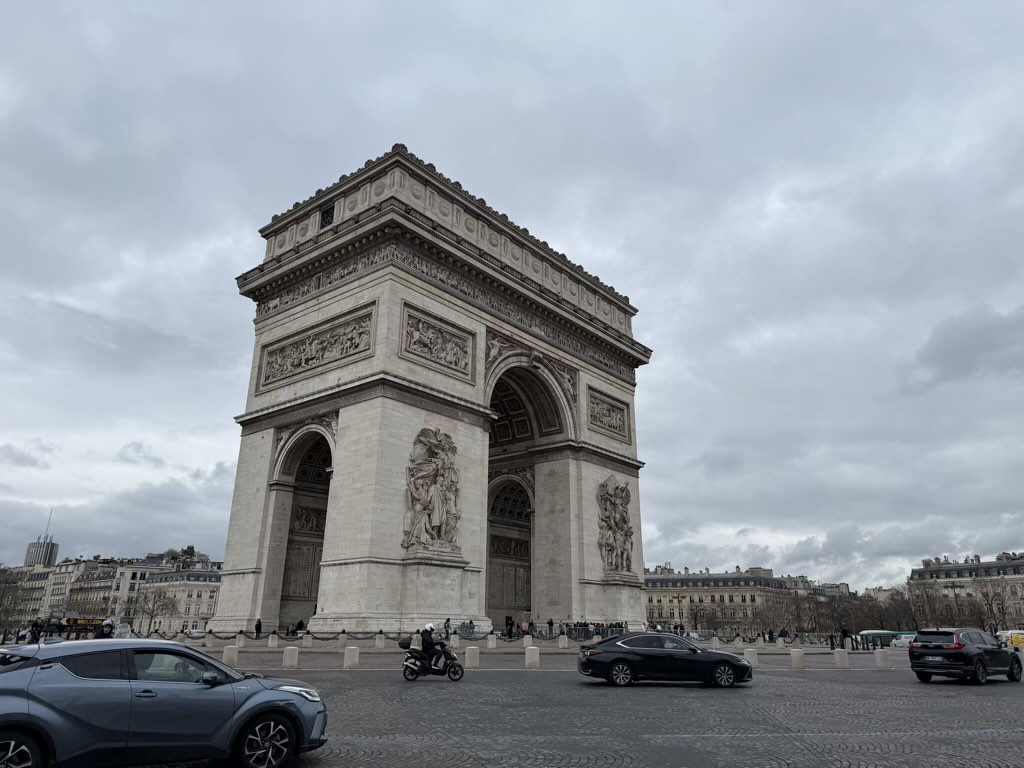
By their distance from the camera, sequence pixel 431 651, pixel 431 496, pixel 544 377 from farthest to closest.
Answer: pixel 544 377 < pixel 431 496 < pixel 431 651

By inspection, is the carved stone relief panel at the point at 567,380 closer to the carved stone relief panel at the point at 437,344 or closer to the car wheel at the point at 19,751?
the carved stone relief panel at the point at 437,344

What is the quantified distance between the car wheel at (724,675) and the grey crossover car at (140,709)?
1049cm

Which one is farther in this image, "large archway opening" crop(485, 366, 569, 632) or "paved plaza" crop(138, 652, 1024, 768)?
"large archway opening" crop(485, 366, 569, 632)

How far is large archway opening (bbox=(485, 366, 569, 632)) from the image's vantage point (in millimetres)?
35969

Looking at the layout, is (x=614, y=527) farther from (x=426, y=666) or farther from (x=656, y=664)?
(x=426, y=666)

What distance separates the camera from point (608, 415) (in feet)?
128

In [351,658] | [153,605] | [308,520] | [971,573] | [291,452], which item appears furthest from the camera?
[971,573]

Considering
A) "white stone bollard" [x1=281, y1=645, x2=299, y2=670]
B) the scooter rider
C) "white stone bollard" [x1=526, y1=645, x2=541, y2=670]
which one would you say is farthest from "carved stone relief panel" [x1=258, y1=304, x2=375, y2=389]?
the scooter rider

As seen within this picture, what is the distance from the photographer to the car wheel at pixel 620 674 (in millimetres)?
15258

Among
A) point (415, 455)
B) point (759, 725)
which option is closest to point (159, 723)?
point (759, 725)

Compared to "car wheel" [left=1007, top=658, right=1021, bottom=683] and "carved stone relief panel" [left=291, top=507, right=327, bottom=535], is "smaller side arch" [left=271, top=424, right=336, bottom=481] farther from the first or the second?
"car wheel" [left=1007, top=658, right=1021, bottom=683]

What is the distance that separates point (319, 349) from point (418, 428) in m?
5.71

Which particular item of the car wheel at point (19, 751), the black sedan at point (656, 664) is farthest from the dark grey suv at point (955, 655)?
the car wheel at point (19, 751)

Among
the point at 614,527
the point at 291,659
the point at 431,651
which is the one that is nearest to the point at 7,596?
the point at 614,527
